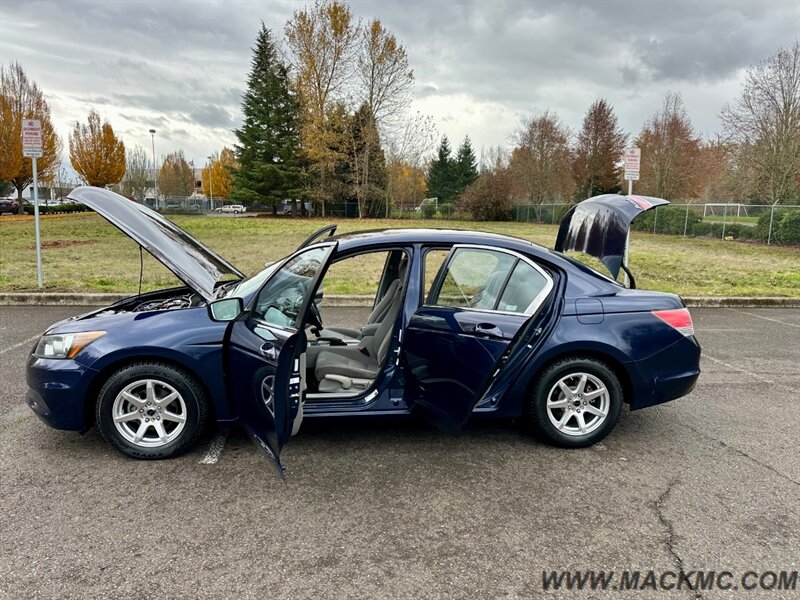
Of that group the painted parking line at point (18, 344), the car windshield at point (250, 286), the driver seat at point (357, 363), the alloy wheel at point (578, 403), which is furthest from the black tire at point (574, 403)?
the painted parking line at point (18, 344)

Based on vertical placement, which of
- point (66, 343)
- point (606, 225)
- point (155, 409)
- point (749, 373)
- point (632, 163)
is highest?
point (632, 163)

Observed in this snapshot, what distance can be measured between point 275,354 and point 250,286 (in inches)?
32.6

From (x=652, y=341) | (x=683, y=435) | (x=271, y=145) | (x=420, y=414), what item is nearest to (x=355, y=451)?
(x=420, y=414)

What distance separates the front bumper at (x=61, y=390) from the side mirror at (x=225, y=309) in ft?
2.76

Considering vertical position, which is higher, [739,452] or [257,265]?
[257,265]

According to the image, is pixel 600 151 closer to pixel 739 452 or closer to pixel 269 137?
pixel 269 137

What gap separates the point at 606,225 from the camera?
4188 mm

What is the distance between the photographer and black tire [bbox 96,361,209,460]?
3.39m

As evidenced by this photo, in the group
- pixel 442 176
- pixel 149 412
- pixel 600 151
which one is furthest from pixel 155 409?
pixel 442 176

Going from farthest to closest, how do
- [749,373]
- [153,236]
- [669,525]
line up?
[749,373] < [153,236] < [669,525]

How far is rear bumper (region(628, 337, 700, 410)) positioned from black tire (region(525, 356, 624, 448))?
6.2 inches

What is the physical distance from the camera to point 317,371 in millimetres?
3807

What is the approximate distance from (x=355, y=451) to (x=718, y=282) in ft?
34.3

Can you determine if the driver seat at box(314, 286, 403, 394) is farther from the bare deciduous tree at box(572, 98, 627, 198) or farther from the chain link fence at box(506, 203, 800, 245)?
the bare deciduous tree at box(572, 98, 627, 198)
